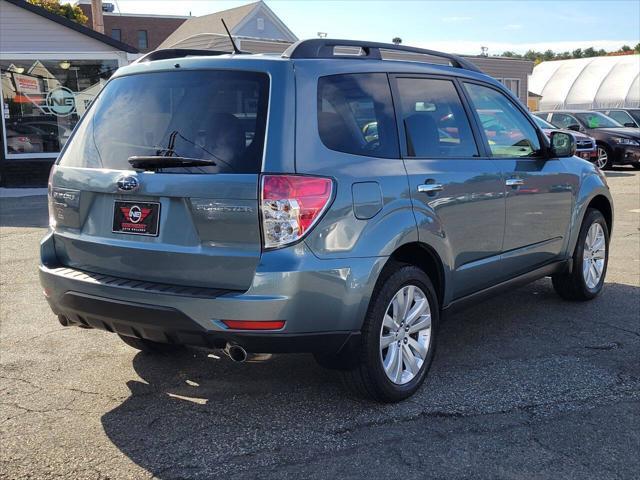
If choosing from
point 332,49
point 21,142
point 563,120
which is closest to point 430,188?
point 332,49

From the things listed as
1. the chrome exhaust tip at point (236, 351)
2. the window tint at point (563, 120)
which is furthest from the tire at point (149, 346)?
the window tint at point (563, 120)

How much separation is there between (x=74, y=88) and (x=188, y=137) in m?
14.6

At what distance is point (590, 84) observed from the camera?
173 ft

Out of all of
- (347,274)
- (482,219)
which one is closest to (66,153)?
(347,274)

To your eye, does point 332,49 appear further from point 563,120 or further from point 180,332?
point 563,120

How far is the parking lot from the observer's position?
344 cm

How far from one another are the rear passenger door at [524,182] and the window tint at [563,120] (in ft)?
52.2

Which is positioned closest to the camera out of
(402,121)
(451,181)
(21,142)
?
(402,121)

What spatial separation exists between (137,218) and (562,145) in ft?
11.1

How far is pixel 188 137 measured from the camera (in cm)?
372

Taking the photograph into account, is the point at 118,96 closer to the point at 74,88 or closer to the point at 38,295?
the point at 38,295

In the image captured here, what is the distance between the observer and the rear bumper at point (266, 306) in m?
3.47

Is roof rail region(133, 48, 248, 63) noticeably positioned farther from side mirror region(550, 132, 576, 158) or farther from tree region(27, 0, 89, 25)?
tree region(27, 0, 89, 25)

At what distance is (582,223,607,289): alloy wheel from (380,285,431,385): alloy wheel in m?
2.38
